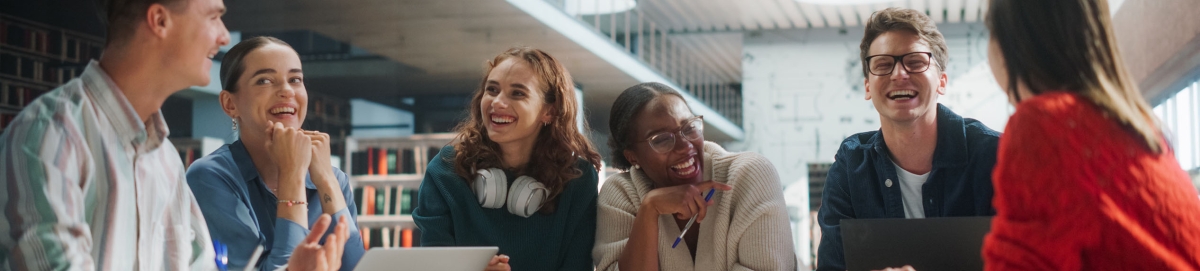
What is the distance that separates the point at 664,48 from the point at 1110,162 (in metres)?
10.6

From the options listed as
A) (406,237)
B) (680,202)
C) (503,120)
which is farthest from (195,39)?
(406,237)

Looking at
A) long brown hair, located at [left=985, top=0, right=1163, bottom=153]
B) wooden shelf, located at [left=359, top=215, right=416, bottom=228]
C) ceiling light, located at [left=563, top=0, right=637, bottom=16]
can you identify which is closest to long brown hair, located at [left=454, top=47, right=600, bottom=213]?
long brown hair, located at [left=985, top=0, right=1163, bottom=153]

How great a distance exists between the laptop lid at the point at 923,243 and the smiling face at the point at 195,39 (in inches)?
45.9

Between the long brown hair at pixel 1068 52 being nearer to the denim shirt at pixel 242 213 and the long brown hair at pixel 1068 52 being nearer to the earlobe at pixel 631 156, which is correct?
the earlobe at pixel 631 156

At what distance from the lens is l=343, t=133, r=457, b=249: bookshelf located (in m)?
7.11

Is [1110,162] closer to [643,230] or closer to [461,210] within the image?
[643,230]

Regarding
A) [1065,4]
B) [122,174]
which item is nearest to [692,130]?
[1065,4]

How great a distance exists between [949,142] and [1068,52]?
945 millimetres

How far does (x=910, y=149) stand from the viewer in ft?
6.89

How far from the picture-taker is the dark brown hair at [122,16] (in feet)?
4.03

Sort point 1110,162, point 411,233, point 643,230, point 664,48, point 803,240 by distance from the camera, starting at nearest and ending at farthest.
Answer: point 1110,162 < point 643,230 < point 411,233 < point 803,240 < point 664,48

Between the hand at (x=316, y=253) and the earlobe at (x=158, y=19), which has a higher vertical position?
the earlobe at (x=158, y=19)

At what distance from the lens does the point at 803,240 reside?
10.8 metres

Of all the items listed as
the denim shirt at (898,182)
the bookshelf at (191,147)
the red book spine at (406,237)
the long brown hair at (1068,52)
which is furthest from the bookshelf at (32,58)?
the long brown hair at (1068,52)
